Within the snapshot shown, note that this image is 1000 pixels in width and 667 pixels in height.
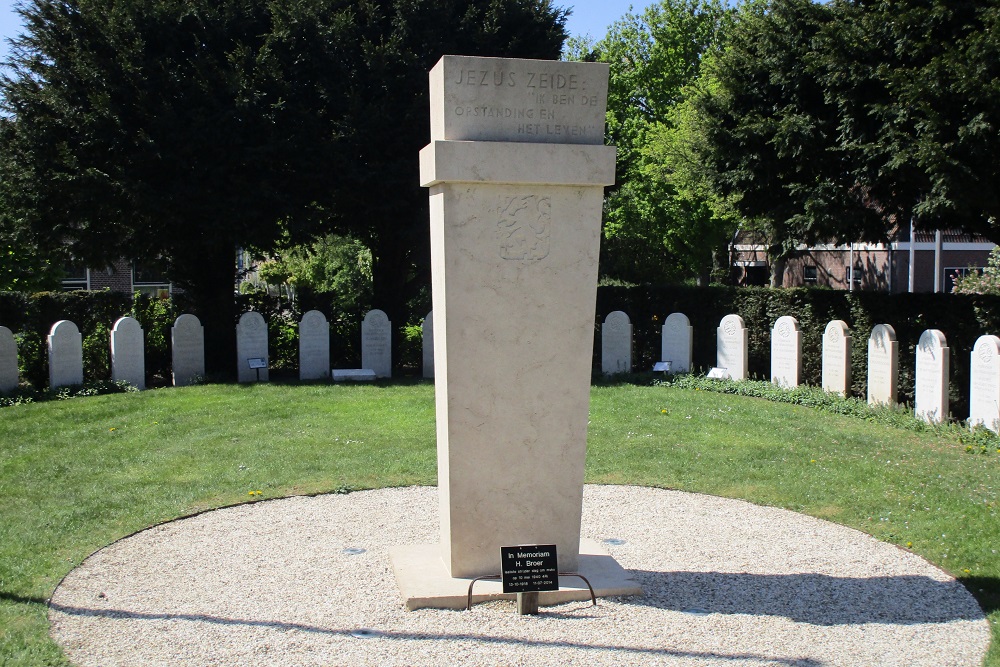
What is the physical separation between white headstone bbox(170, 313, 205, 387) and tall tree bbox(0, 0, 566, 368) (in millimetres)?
977

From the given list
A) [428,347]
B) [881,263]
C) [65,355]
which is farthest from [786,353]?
[881,263]

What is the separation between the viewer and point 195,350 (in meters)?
16.3

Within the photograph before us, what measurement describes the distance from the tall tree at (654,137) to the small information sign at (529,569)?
22992 mm

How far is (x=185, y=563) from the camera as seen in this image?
6.06 metres

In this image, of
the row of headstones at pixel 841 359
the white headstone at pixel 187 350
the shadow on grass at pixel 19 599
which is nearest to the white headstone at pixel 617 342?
the row of headstones at pixel 841 359

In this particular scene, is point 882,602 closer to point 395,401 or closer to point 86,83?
point 395,401

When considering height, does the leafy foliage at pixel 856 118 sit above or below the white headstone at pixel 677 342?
above

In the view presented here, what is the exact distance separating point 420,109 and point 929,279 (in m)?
28.8

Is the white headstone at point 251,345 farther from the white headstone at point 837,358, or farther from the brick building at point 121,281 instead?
the brick building at point 121,281

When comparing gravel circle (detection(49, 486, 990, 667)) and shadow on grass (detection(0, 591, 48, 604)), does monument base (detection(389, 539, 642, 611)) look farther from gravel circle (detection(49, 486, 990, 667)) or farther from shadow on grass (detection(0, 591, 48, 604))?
shadow on grass (detection(0, 591, 48, 604))

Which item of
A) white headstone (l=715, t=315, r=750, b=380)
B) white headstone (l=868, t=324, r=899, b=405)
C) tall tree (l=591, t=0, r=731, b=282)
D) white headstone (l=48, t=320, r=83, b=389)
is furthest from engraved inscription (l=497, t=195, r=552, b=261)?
tall tree (l=591, t=0, r=731, b=282)

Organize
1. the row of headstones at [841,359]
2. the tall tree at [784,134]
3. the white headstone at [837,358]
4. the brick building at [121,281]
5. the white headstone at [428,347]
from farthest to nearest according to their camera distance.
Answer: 1. the brick building at [121,281]
2. the white headstone at [428,347]
3. the white headstone at [837,358]
4. the tall tree at [784,134]
5. the row of headstones at [841,359]

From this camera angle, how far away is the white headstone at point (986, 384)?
36.1 feet

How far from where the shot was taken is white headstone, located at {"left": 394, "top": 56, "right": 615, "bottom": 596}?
520 centimetres
